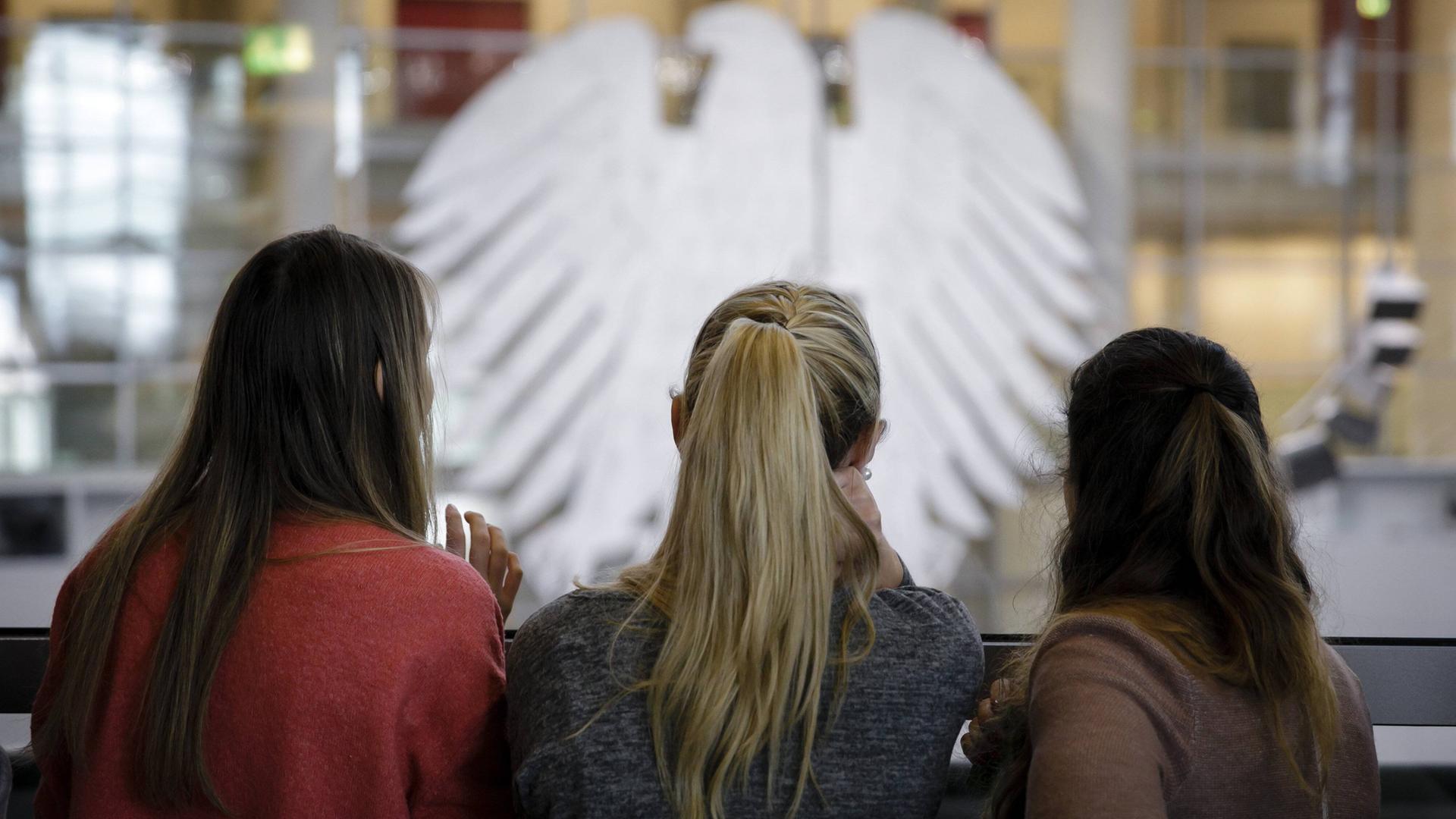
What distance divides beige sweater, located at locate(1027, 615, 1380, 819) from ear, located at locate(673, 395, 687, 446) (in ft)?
1.09

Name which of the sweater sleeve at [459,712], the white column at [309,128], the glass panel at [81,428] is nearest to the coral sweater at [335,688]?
the sweater sleeve at [459,712]

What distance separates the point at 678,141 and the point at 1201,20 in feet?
12.7

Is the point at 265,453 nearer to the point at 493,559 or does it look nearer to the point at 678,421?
the point at 493,559

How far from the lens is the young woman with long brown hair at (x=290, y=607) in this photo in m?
1.04

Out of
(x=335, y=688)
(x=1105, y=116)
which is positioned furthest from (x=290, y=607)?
(x=1105, y=116)

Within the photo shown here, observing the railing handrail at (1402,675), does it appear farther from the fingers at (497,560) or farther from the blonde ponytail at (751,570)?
the fingers at (497,560)

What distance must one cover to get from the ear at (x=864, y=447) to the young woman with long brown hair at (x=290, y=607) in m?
0.32

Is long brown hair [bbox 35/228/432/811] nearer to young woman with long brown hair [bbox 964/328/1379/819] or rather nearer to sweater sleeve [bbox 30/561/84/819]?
sweater sleeve [bbox 30/561/84/819]

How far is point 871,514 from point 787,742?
20 cm

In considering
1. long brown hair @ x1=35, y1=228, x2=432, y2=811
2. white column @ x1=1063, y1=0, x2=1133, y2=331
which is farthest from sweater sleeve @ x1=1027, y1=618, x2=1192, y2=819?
white column @ x1=1063, y1=0, x2=1133, y2=331

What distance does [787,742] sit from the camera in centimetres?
98

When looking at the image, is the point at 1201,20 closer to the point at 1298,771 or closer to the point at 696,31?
the point at 696,31

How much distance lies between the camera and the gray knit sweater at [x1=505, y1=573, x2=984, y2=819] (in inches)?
38.3

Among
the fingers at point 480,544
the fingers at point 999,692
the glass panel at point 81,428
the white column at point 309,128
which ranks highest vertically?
the white column at point 309,128
